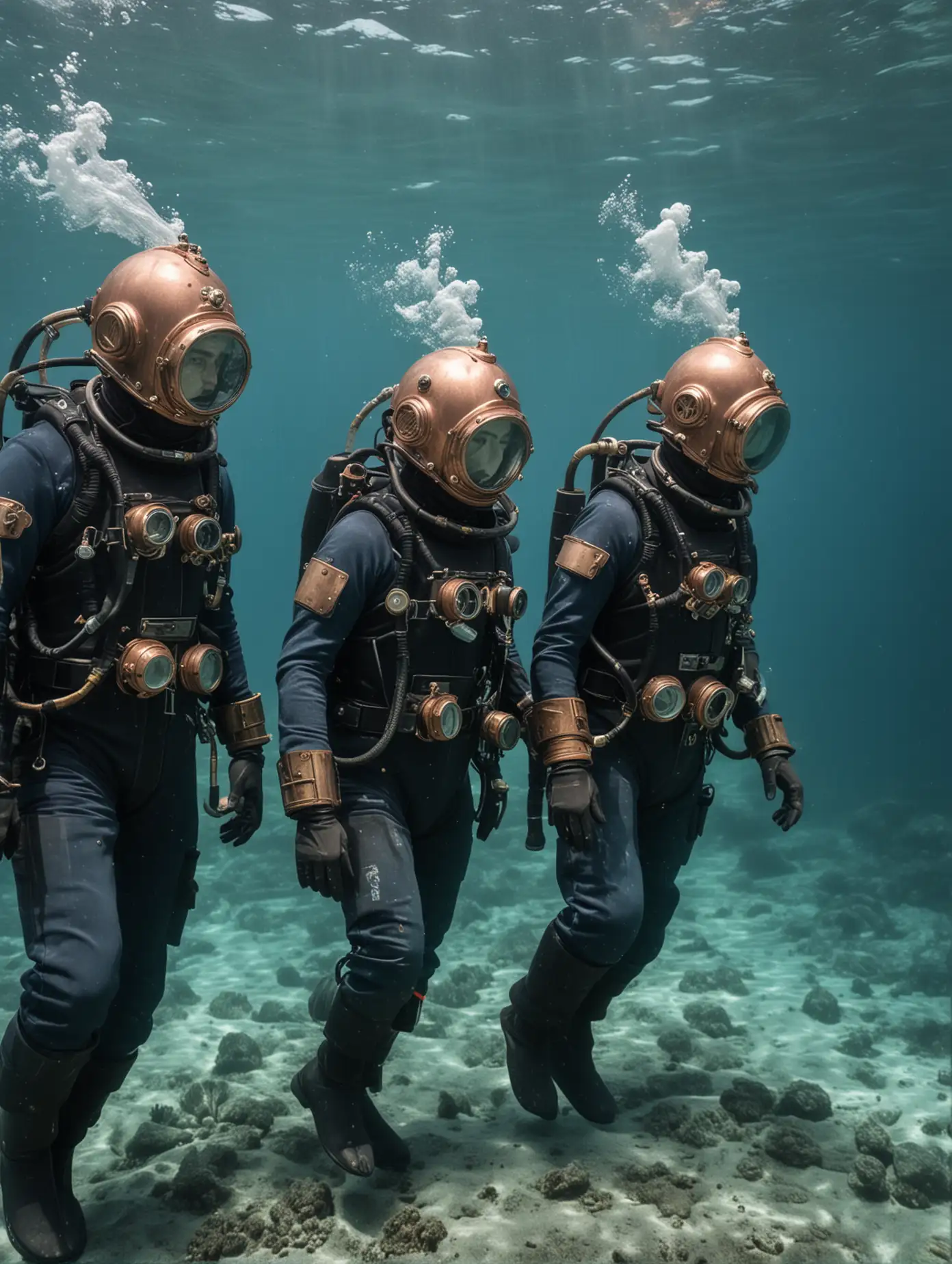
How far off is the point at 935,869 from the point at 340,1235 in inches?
537

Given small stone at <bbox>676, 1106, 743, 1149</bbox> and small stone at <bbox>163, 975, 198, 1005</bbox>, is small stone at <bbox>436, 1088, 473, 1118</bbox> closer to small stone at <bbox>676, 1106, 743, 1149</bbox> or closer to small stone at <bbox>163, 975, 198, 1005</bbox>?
small stone at <bbox>676, 1106, 743, 1149</bbox>

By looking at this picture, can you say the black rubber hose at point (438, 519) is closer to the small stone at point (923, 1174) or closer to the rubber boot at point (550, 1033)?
the rubber boot at point (550, 1033)

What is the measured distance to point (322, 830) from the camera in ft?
12.1

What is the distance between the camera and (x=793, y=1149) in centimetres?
478

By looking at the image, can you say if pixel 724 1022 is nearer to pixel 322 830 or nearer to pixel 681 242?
pixel 322 830

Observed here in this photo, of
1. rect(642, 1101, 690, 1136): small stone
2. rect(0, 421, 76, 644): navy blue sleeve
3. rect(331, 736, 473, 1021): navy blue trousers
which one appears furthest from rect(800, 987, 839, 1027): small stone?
rect(0, 421, 76, 644): navy blue sleeve

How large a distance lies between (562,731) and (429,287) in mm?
39944

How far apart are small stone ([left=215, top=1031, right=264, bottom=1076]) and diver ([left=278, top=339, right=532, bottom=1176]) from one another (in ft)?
8.37

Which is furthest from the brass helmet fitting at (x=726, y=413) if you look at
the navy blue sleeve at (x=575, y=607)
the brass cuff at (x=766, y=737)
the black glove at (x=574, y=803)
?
the black glove at (x=574, y=803)

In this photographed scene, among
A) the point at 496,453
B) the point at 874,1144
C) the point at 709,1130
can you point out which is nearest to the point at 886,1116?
the point at 874,1144

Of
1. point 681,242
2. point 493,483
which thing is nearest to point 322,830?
point 493,483

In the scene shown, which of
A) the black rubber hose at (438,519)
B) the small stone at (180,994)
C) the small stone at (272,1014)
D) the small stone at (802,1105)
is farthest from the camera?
the small stone at (180,994)

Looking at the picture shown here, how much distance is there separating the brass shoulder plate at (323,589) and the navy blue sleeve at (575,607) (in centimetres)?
97

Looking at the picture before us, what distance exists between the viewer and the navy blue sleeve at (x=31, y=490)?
3.25 m
